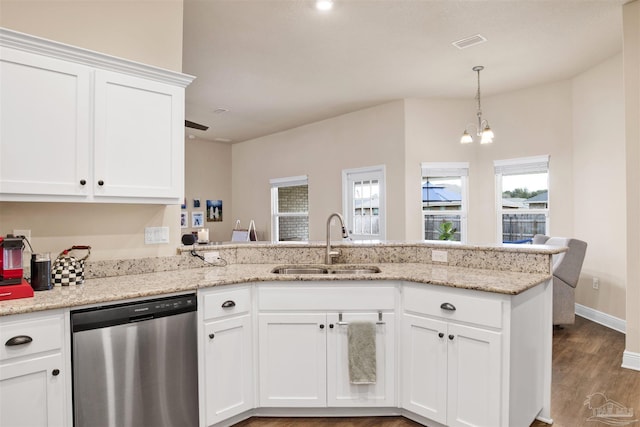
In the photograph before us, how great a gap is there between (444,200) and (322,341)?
12.1 feet

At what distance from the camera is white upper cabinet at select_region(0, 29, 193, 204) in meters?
1.91

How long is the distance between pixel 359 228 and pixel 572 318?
114 inches

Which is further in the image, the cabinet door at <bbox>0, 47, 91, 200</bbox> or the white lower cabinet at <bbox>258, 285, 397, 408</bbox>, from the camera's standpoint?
the white lower cabinet at <bbox>258, 285, 397, 408</bbox>

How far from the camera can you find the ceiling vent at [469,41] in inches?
138

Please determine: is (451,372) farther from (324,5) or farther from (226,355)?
(324,5)

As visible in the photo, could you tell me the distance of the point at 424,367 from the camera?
2285mm

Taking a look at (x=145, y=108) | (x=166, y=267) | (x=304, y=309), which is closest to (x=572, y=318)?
(x=304, y=309)

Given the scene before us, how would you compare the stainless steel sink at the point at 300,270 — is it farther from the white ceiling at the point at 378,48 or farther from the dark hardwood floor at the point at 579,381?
the white ceiling at the point at 378,48

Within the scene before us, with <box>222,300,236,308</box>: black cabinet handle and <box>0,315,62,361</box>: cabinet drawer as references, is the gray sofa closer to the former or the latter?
<box>222,300,236,308</box>: black cabinet handle

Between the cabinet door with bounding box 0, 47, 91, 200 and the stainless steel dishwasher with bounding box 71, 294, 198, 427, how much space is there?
71cm

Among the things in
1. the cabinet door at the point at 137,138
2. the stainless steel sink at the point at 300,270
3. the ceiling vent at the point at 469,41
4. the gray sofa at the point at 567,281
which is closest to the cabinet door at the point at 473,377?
the stainless steel sink at the point at 300,270

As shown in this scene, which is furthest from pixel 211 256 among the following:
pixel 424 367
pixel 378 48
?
pixel 378 48

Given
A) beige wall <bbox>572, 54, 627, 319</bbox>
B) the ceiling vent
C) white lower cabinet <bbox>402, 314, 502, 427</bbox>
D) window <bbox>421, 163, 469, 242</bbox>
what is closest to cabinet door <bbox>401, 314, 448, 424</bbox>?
white lower cabinet <bbox>402, 314, 502, 427</bbox>

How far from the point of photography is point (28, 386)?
1659mm
